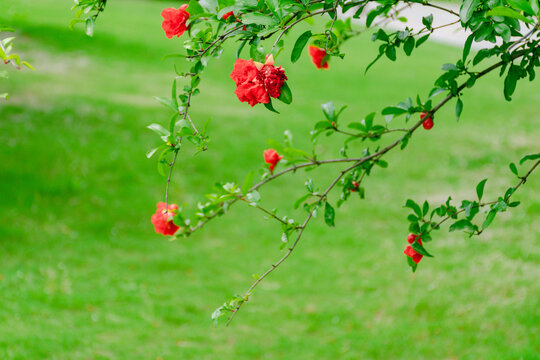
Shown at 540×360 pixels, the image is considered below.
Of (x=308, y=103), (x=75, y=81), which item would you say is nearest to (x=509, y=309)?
(x=308, y=103)

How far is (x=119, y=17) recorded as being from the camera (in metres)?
20.3

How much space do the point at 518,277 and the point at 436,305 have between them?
907 mm

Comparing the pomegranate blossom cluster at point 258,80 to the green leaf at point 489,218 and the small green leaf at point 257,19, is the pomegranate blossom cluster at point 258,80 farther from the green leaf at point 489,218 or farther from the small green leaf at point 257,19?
the green leaf at point 489,218

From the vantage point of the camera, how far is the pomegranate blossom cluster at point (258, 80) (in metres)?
1.87

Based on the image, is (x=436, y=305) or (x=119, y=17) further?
(x=119, y=17)

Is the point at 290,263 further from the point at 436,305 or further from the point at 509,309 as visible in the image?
the point at 509,309

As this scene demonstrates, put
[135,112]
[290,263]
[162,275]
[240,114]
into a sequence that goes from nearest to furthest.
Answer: [162,275] → [290,263] → [135,112] → [240,114]

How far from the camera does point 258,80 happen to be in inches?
73.7

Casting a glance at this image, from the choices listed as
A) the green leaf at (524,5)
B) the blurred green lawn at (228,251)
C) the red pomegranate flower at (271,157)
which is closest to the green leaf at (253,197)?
the red pomegranate flower at (271,157)

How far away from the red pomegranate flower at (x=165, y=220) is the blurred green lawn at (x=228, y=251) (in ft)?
8.27

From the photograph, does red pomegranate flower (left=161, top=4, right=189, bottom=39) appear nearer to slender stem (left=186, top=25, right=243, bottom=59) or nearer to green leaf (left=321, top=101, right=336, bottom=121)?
slender stem (left=186, top=25, right=243, bottom=59)

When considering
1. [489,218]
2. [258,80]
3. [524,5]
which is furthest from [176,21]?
[489,218]

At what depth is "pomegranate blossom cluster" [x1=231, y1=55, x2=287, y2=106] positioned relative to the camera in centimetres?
187

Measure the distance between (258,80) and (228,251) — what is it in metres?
5.17
